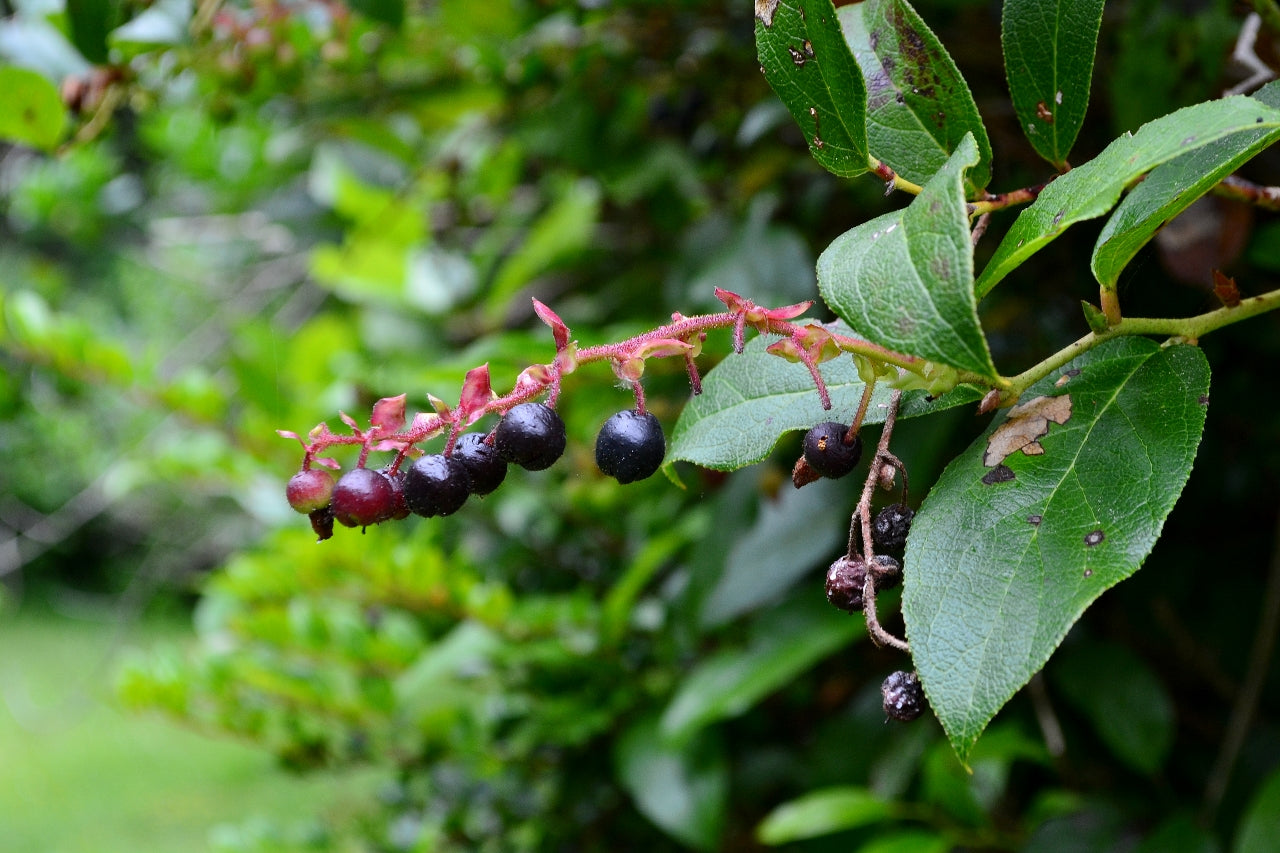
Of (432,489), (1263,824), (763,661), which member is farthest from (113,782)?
(432,489)

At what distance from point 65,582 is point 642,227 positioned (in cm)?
746

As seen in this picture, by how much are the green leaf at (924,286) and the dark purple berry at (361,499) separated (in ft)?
0.90

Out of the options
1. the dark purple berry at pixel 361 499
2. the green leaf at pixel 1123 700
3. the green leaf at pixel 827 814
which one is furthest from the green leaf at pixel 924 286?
the green leaf at pixel 1123 700

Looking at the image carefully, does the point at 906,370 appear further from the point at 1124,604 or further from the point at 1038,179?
the point at 1124,604

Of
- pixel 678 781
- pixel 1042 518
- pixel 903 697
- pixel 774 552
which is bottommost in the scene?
pixel 678 781

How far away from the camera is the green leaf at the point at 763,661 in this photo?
51.4 inches

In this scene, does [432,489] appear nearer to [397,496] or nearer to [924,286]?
[397,496]

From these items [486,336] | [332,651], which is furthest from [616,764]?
[486,336]

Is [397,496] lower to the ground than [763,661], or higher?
higher

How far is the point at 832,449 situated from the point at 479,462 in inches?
8.1

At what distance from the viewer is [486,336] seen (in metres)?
2.20

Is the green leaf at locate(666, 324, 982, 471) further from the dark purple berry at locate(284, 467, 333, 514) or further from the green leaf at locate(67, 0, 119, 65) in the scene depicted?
the green leaf at locate(67, 0, 119, 65)

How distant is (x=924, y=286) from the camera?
47cm

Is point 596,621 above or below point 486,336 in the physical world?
below
